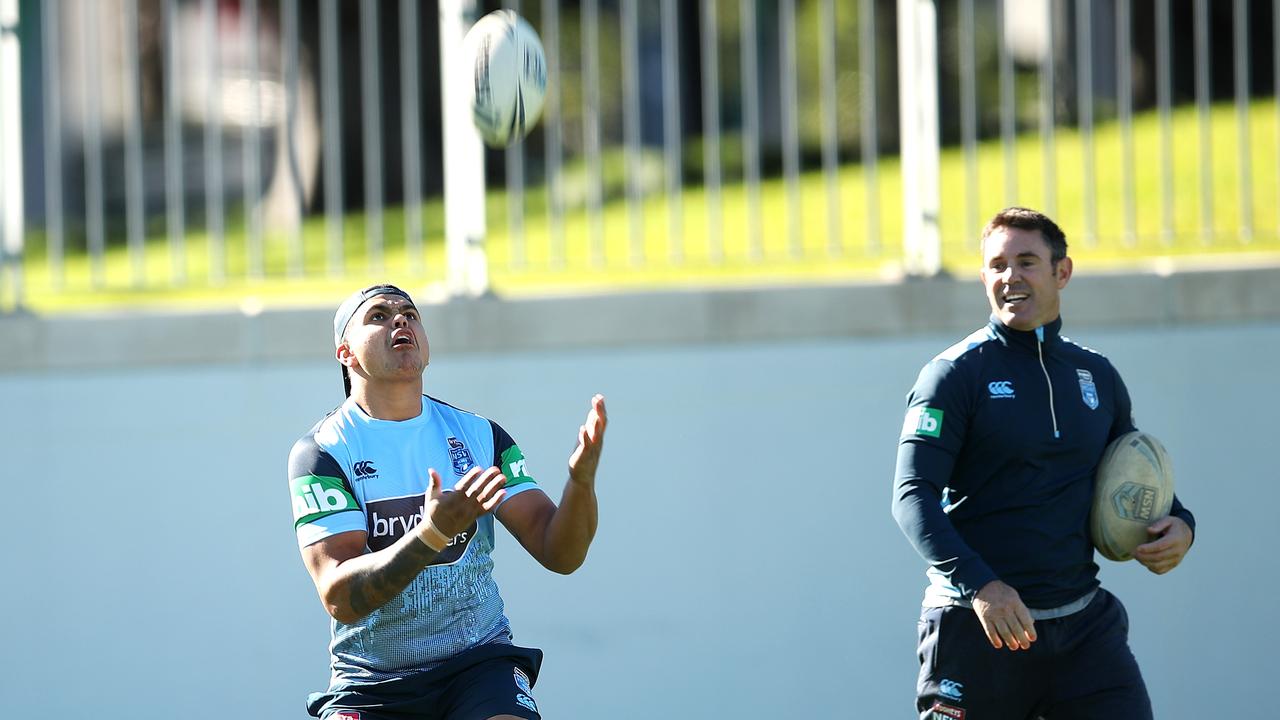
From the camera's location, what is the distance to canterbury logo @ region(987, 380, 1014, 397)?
3975 millimetres

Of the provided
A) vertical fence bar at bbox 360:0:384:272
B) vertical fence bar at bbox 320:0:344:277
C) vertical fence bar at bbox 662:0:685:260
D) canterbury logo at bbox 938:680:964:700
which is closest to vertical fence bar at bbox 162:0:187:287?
vertical fence bar at bbox 320:0:344:277

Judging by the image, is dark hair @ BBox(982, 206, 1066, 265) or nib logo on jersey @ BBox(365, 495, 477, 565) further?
dark hair @ BBox(982, 206, 1066, 265)

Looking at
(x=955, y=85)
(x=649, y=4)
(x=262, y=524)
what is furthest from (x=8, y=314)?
(x=955, y=85)

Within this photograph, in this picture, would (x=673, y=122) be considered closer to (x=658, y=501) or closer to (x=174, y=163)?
(x=658, y=501)

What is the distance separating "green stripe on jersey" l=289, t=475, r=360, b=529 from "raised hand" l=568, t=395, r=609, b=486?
554mm

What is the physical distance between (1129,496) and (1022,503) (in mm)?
288

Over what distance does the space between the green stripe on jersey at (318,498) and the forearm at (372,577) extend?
0.15m

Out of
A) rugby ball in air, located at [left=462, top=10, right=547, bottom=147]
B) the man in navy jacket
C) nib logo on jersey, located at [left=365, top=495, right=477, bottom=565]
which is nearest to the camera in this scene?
nib logo on jersey, located at [left=365, top=495, right=477, bottom=565]

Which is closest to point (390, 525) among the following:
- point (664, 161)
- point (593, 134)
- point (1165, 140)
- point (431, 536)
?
point (431, 536)

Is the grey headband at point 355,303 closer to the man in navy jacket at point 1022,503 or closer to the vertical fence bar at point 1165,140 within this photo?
the man in navy jacket at point 1022,503

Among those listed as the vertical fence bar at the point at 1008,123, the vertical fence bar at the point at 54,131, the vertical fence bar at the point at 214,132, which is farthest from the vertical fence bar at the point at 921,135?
the vertical fence bar at the point at 54,131

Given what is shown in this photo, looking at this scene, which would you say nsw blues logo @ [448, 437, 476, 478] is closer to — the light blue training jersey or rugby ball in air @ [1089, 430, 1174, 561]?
the light blue training jersey

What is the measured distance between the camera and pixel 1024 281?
4.02 metres

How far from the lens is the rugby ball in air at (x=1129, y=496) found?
3.96 meters
